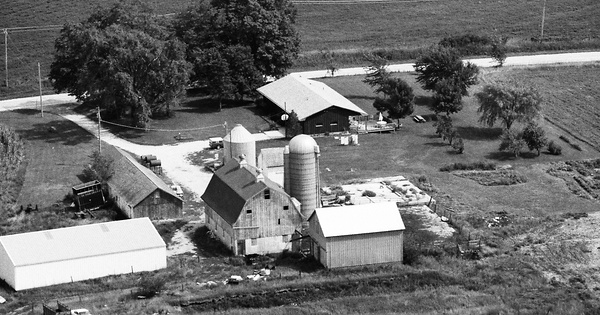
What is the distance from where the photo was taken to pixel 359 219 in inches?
2372

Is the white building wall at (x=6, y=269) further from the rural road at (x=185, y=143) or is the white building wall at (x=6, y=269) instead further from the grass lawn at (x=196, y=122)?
the grass lawn at (x=196, y=122)

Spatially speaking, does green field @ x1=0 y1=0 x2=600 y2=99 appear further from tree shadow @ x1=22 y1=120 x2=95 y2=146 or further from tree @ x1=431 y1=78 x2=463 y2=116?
tree @ x1=431 y1=78 x2=463 y2=116

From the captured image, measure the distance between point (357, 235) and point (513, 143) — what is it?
2613 cm

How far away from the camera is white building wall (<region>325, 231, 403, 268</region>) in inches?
2344

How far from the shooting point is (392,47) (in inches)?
4656

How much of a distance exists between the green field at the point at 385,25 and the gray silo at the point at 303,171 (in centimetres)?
4788

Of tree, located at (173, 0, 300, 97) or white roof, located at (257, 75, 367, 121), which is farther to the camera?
tree, located at (173, 0, 300, 97)

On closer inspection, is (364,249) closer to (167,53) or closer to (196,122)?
(196,122)

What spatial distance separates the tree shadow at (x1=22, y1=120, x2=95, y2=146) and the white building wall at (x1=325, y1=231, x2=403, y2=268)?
3179cm

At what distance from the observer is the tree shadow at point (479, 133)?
287ft

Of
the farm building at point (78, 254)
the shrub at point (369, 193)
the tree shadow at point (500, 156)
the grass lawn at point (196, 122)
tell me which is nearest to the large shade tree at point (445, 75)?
the tree shadow at point (500, 156)

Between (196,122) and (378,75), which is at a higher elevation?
(378,75)

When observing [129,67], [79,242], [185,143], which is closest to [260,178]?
[79,242]

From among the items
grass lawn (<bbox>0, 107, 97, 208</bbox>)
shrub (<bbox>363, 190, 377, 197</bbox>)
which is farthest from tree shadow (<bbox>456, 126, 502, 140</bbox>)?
grass lawn (<bbox>0, 107, 97, 208</bbox>)
